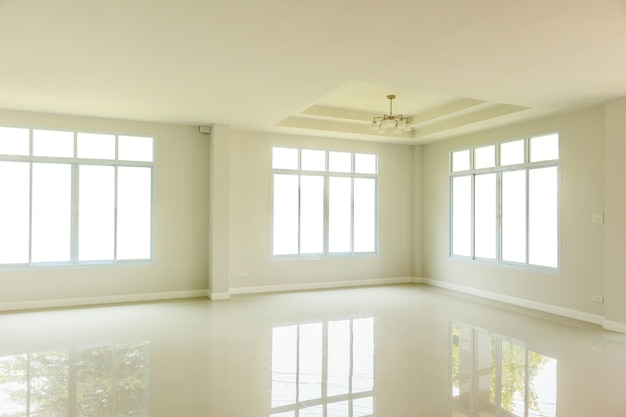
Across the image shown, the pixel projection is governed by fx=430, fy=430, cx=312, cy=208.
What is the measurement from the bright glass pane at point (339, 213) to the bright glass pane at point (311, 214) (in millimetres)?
192

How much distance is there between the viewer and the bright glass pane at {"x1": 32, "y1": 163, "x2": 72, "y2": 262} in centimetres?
648

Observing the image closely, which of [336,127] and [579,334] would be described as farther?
[336,127]

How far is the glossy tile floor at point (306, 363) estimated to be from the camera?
3211 millimetres

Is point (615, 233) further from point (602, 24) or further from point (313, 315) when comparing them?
point (313, 315)

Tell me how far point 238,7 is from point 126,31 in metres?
1.08

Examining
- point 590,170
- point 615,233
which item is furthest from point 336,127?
point 615,233

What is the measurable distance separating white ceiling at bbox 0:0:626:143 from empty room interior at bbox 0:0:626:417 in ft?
0.10

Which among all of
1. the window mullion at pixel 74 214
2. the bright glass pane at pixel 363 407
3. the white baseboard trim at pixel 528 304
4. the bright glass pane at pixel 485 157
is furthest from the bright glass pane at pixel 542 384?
the window mullion at pixel 74 214

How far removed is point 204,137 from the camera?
748 centimetres

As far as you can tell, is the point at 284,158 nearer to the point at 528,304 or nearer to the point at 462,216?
the point at 462,216

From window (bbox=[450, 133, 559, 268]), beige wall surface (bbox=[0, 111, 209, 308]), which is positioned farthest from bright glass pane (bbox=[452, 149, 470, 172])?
beige wall surface (bbox=[0, 111, 209, 308])

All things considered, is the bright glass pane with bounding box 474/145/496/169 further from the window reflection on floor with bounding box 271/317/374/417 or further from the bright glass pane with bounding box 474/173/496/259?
the window reflection on floor with bounding box 271/317/374/417

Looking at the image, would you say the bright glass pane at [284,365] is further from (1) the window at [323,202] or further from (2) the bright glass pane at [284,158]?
(2) the bright glass pane at [284,158]

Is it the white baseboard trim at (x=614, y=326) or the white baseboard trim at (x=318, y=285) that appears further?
the white baseboard trim at (x=318, y=285)
